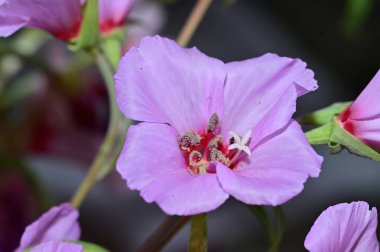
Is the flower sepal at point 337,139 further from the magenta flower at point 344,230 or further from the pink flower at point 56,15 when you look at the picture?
the pink flower at point 56,15

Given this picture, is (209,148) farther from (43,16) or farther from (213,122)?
(43,16)

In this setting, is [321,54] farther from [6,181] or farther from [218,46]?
[6,181]

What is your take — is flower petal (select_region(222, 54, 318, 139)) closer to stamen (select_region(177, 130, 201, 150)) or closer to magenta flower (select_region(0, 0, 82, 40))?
stamen (select_region(177, 130, 201, 150))

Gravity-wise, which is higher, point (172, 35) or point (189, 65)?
point (189, 65)

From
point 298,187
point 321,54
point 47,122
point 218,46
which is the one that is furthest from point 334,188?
point 298,187

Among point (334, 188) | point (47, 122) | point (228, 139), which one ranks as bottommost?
point (334, 188)
